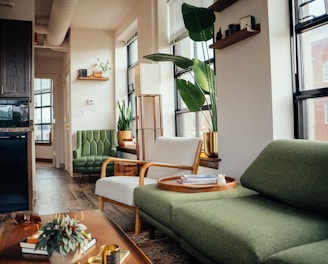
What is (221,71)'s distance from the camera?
9.69 feet

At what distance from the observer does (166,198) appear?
2.09 meters

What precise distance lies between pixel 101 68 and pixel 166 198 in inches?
188

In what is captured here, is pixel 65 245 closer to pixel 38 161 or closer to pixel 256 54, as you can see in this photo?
pixel 256 54

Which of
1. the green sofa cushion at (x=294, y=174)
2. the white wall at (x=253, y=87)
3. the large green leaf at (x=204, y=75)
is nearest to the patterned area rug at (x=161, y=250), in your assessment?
the green sofa cushion at (x=294, y=174)

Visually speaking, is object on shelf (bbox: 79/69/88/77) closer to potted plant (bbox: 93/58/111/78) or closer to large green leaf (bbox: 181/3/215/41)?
potted plant (bbox: 93/58/111/78)

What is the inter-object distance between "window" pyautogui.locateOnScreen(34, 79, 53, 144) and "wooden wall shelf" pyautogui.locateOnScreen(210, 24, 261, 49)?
720cm

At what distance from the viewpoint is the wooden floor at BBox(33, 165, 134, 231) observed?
3352 mm

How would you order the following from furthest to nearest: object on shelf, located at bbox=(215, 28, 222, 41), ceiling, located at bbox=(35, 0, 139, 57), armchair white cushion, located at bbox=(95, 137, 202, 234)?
1. ceiling, located at bbox=(35, 0, 139, 57)
2. object on shelf, located at bbox=(215, 28, 222, 41)
3. armchair white cushion, located at bbox=(95, 137, 202, 234)

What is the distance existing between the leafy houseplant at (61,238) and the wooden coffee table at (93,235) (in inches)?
5.4

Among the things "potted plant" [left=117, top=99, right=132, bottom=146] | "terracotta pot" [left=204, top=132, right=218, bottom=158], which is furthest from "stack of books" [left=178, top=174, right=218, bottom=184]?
"potted plant" [left=117, top=99, right=132, bottom=146]

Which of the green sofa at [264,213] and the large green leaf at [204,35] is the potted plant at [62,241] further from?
the large green leaf at [204,35]

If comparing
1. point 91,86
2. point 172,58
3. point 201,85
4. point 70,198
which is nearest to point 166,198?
point 201,85

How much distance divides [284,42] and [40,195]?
370cm

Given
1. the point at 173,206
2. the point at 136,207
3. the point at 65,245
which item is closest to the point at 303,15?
the point at 173,206
